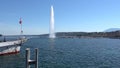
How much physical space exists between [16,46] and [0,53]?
6931 millimetres

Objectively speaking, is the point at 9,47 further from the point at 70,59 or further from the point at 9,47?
the point at 70,59

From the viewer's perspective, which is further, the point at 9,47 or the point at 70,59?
the point at 9,47

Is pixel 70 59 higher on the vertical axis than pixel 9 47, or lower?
lower

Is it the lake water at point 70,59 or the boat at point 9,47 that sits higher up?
the boat at point 9,47

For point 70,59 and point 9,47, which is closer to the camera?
point 70,59

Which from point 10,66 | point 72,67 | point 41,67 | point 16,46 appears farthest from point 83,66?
point 16,46

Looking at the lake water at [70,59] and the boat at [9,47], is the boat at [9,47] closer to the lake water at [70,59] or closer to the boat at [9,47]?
the boat at [9,47]

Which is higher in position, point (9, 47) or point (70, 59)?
point (9, 47)

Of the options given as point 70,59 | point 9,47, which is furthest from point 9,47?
point 70,59

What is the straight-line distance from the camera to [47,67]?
36031 millimetres

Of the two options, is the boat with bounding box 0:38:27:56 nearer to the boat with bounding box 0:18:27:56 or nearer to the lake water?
the boat with bounding box 0:18:27:56

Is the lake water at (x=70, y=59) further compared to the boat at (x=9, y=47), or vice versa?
the boat at (x=9, y=47)

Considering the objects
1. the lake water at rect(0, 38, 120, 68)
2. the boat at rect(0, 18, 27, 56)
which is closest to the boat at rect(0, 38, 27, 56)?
the boat at rect(0, 18, 27, 56)

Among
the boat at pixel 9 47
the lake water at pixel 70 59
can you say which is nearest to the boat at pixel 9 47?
the boat at pixel 9 47
